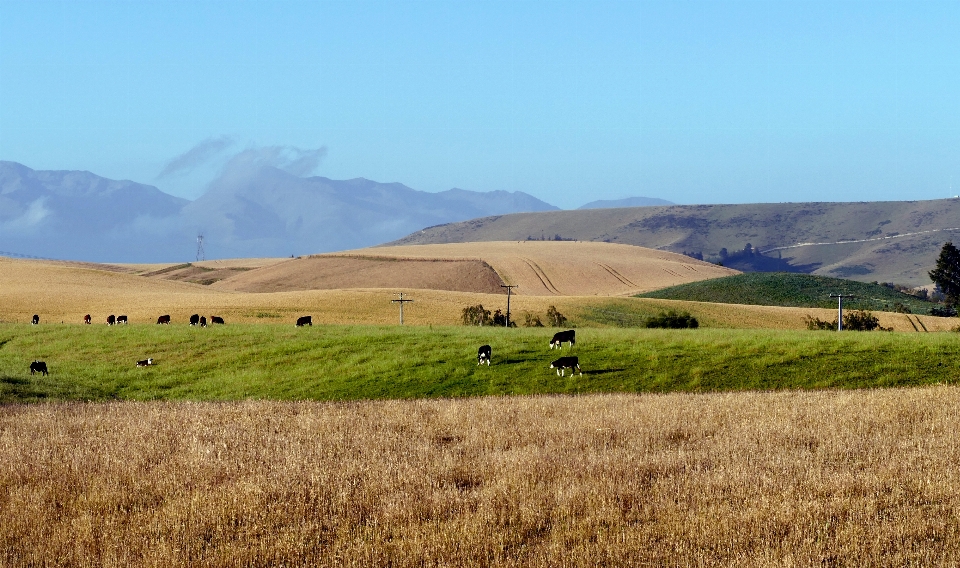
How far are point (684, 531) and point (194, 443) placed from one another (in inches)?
360

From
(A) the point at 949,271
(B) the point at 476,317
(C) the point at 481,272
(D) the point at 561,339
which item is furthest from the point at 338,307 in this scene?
(A) the point at 949,271

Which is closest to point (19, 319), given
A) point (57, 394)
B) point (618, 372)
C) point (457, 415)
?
point (57, 394)

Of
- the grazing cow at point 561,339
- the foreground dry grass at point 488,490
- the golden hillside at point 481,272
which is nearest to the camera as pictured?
the foreground dry grass at point 488,490

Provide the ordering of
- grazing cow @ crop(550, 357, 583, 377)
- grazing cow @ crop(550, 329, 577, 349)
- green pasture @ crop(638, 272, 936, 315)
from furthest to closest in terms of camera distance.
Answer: green pasture @ crop(638, 272, 936, 315) < grazing cow @ crop(550, 329, 577, 349) < grazing cow @ crop(550, 357, 583, 377)

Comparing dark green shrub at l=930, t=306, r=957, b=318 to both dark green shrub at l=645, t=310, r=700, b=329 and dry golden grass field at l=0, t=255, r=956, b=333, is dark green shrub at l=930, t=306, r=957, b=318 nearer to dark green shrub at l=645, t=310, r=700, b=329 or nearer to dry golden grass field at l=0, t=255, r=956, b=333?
dry golden grass field at l=0, t=255, r=956, b=333

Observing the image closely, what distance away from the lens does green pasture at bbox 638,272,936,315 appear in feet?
349

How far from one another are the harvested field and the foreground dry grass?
102 metres

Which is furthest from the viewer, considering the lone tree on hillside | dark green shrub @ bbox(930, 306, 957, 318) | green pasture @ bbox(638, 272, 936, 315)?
green pasture @ bbox(638, 272, 936, 315)

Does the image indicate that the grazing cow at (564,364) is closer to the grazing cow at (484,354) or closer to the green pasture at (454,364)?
the green pasture at (454,364)

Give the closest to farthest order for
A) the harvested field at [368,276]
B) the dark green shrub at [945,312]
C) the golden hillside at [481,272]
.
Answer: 1. the dark green shrub at [945,312]
2. the harvested field at [368,276]
3. the golden hillside at [481,272]

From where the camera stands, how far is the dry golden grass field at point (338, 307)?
70.4 metres

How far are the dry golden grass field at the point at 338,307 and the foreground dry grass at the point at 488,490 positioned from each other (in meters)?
47.3

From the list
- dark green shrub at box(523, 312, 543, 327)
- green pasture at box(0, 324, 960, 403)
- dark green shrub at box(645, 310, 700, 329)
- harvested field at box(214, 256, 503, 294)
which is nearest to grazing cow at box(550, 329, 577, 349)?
→ green pasture at box(0, 324, 960, 403)

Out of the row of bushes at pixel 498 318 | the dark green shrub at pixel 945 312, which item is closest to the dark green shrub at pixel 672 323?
the row of bushes at pixel 498 318
